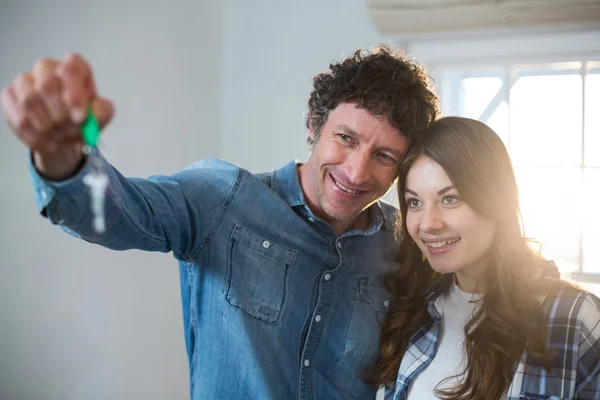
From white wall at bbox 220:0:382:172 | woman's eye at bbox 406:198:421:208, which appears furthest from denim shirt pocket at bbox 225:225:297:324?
white wall at bbox 220:0:382:172

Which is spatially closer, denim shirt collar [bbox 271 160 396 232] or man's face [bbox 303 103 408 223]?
man's face [bbox 303 103 408 223]

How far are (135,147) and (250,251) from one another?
749 millimetres

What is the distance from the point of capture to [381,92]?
1501 millimetres

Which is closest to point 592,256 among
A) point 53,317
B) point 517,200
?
point 517,200

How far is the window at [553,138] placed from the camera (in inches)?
90.0

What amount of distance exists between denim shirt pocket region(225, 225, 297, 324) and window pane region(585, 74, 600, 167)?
1.41 metres

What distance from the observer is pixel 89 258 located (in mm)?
1820

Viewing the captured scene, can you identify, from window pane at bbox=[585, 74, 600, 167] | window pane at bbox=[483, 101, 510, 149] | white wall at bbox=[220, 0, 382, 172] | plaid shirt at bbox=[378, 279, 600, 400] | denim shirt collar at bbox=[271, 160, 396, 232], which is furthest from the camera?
white wall at bbox=[220, 0, 382, 172]

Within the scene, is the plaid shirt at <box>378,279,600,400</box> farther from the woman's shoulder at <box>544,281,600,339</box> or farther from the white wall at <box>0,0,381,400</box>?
the white wall at <box>0,0,381,400</box>

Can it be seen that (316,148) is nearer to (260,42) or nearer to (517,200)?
(517,200)

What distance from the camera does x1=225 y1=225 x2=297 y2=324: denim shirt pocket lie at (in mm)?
1465

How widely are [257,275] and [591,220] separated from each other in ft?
4.93

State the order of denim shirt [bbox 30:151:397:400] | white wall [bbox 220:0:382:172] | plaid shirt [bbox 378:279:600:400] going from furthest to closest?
1. white wall [bbox 220:0:382:172]
2. denim shirt [bbox 30:151:397:400]
3. plaid shirt [bbox 378:279:600:400]

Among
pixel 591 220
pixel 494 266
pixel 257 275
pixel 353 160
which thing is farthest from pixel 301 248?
pixel 591 220
